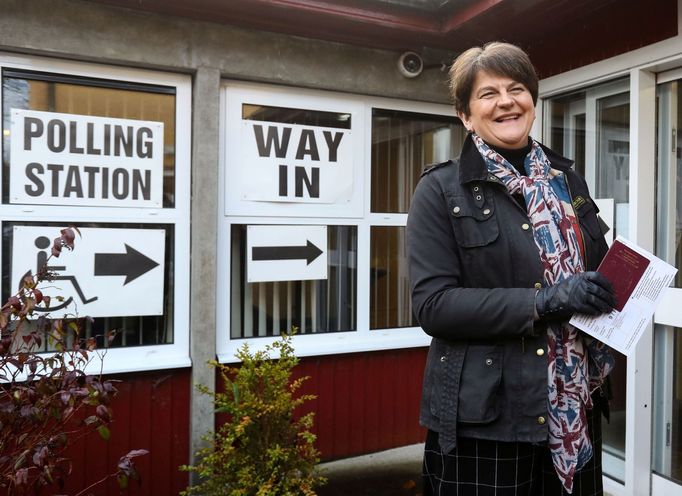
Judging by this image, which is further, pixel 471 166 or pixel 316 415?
pixel 316 415

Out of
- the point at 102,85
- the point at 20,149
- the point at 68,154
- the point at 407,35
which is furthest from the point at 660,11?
the point at 20,149

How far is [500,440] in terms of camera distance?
1.41m

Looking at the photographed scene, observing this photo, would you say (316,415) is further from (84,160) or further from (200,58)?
(200,58)

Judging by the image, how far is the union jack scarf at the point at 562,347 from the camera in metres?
1.45

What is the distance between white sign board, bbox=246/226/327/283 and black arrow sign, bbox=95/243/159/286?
1.99ft

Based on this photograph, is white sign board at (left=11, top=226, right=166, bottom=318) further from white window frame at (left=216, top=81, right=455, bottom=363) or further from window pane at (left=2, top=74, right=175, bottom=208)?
white window frame at (left=216, top=81, right=455, bottom=363)

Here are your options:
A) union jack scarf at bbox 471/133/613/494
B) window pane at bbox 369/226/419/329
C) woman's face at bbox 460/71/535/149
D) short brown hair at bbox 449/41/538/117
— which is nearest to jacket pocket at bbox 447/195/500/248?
union jack scarf at bbox 471/133/613/494

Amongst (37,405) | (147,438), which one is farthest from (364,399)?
(37,405)

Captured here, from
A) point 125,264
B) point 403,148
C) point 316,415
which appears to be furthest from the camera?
point 403,148

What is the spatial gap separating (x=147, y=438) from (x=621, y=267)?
2.82 m

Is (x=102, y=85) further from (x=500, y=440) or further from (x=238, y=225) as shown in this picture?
(x=500, y=440)

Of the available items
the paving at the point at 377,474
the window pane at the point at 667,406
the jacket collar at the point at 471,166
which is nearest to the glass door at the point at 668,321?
the window pane at the point at 667,406

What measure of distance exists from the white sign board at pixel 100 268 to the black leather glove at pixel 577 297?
2465 millimetres

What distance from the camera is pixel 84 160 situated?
3090mm
